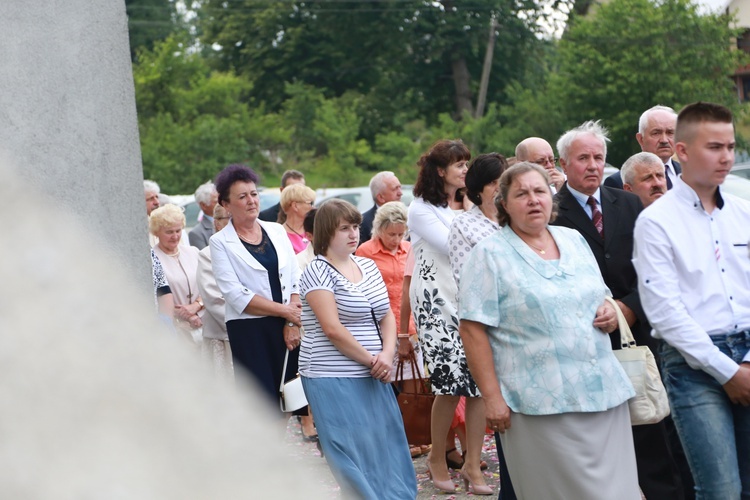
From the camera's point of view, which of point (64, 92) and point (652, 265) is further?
point (652, 265)

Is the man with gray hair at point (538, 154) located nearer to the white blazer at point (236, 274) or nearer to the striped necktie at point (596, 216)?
the striped necktie at point (596, 216)

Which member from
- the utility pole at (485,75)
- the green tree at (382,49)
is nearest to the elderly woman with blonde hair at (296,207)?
the utility pole at (485,75)

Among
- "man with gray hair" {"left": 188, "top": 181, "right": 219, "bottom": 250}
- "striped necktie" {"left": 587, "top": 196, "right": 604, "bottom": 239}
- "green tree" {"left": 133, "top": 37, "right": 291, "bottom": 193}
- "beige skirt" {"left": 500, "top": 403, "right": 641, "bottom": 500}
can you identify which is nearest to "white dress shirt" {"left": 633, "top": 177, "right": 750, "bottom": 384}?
"beige skirt" {"left": 500, "top": 403, "right": 641, "bottom": 500}

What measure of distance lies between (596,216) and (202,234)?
6.03 metres

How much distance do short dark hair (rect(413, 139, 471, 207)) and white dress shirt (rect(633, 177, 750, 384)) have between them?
2722 mm

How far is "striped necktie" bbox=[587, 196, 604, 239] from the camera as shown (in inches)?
227

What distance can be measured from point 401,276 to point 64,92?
15.8 feet

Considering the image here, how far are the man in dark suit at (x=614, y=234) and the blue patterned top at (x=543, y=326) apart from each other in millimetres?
910

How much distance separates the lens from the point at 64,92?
4102mm

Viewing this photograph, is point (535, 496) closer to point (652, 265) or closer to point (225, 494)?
point (652, 265)

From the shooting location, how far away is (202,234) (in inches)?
435

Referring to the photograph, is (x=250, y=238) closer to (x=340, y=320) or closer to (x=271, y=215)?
(x=340, y=320)

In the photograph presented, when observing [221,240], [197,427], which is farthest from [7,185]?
[221,240]

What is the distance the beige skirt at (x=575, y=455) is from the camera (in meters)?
4.65
